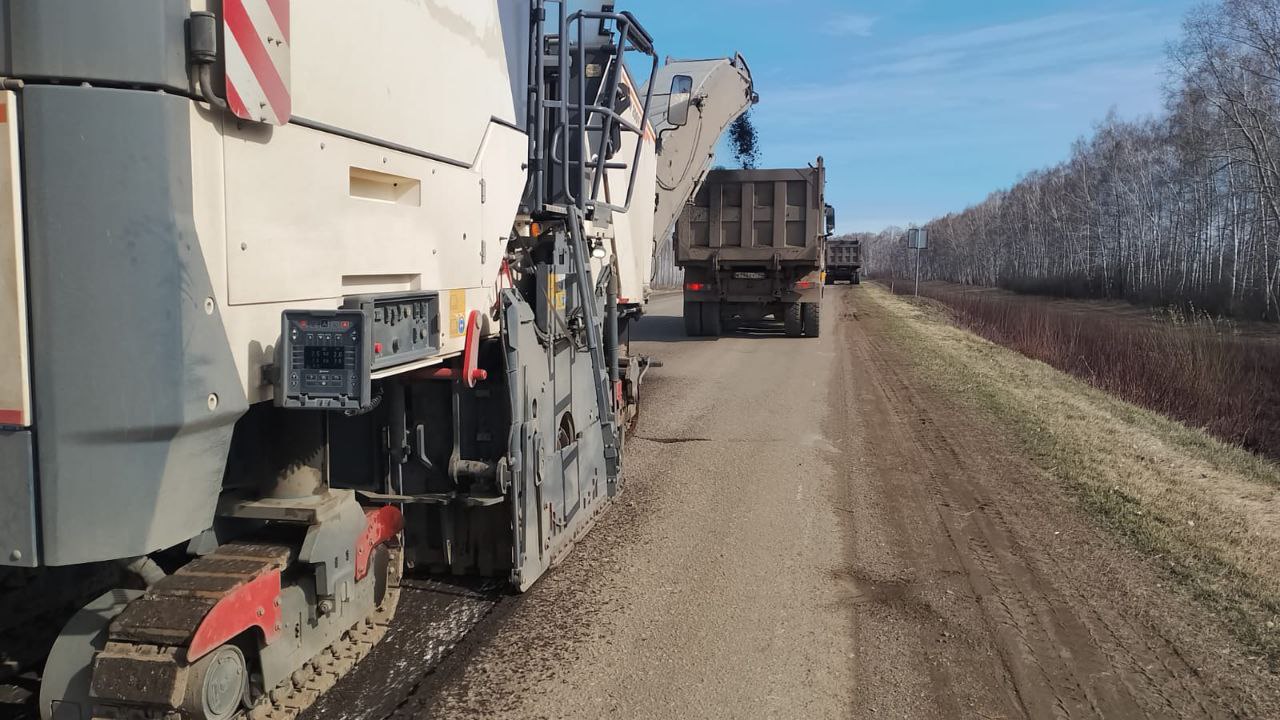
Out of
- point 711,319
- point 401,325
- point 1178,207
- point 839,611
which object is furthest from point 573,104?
point 1178,207

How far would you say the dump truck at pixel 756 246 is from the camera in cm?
1639

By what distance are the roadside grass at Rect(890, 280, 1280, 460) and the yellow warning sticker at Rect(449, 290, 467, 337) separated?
10539 mm

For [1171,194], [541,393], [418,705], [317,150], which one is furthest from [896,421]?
[1171,194]

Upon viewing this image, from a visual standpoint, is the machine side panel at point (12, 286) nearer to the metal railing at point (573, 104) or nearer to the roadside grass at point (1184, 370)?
the metal railing at point (573, 104)

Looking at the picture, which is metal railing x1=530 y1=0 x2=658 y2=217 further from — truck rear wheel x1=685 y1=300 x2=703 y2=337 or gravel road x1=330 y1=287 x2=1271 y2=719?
truck rear wheel x1=685 y1=300 x2=703 y2=337

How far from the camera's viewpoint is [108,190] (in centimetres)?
210

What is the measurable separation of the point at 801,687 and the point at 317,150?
2.80 meters

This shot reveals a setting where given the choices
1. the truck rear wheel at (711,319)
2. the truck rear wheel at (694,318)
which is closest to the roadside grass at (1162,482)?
the truck rear wheel at (711,319)

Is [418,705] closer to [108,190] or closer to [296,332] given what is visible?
[296,332]

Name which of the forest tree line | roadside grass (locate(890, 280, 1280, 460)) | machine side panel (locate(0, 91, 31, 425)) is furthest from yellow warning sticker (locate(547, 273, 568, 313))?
the forest tree line

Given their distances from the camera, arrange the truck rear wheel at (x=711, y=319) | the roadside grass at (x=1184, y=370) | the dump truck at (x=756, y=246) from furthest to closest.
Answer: the truck rear wheel at (x=711, y=319) < the dump truck at (x=756, y=246) < the roadside grass at (x=1184, y=370)

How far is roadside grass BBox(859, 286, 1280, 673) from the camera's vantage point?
455 cm

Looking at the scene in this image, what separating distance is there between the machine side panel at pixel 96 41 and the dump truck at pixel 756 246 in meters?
14.2

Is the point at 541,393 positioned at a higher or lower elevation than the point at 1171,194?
lower
